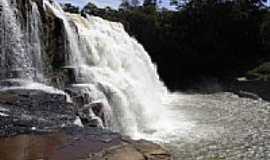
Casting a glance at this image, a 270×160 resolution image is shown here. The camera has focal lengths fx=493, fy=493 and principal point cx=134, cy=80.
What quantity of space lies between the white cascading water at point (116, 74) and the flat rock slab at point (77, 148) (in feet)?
23.8

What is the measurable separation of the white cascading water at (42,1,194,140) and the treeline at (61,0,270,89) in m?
18.7

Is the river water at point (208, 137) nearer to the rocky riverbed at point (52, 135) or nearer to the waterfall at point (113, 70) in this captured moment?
the rocky riverbed at point (52, 135)

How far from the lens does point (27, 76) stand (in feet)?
49.6

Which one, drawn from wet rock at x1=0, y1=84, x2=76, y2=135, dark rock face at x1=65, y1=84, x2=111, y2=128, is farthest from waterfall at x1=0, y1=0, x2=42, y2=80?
wet rock at x1=0, y1=84, x2=76, y2=135

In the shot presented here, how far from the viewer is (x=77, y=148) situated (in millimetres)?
7523

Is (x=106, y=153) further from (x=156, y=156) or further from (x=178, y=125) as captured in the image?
(x=178, y=125)

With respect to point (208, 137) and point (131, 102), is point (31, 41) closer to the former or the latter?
point (131, 102)

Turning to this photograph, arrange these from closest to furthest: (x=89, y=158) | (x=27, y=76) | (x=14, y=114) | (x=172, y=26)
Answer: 1. (x=89, y=158)
2. (x=14, y=114)
3. (x=27, y=76)
4. (x=172, y=26)

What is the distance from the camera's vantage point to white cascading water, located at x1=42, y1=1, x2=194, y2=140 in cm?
1719

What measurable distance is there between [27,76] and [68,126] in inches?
244

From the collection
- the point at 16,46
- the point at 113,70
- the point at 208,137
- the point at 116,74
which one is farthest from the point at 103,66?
the point at 208,137

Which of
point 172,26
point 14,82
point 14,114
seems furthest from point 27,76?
point 172,26

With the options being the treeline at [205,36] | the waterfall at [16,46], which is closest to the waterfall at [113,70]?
the waterfall at [16,46]

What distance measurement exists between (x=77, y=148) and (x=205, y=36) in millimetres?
41010
